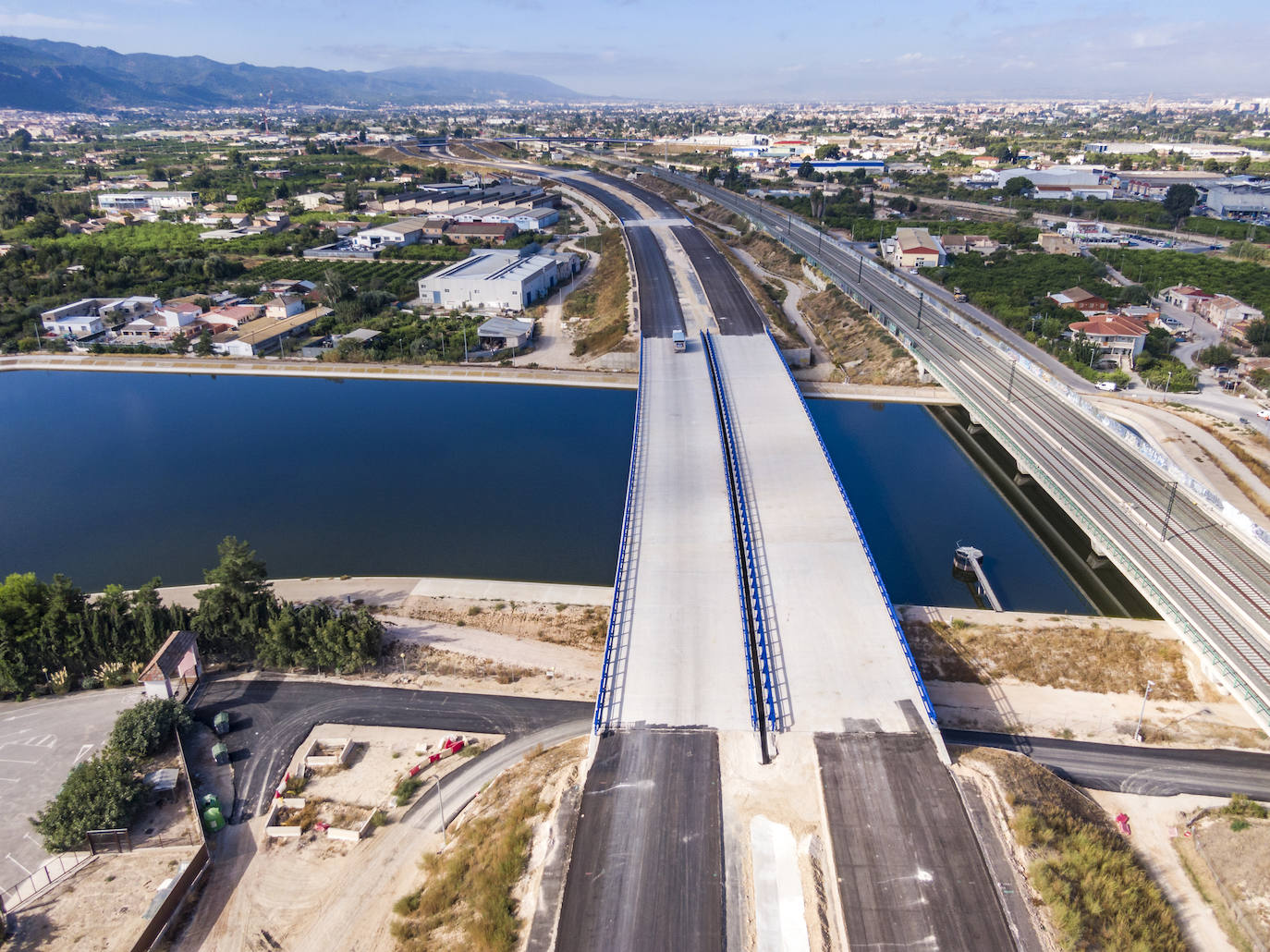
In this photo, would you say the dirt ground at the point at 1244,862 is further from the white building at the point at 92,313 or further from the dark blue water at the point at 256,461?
the white building at the point at 92,313

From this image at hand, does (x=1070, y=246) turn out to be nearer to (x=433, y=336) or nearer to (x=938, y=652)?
(x=433, y=336)

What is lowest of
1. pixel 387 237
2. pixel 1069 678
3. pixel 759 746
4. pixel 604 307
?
pixel 1069 678

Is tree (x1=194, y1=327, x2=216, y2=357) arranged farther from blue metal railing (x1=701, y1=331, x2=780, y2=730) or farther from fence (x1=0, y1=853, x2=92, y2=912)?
fence (x1=0, y1=853, x2=92, y2=912)

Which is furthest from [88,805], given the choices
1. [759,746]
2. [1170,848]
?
[1170,848]

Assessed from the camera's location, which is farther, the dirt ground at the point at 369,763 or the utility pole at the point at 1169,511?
the utility pole at the point at 1169,511

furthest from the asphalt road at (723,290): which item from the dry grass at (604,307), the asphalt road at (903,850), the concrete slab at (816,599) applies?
the asphalt road at (903,850)

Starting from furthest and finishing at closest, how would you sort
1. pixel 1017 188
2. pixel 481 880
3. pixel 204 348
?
pixel 1017 188
pixel 204 348
pixel 481 880

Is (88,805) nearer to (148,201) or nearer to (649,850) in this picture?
(649,850)

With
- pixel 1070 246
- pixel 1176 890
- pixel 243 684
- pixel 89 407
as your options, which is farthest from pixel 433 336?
pixel 1070 246
